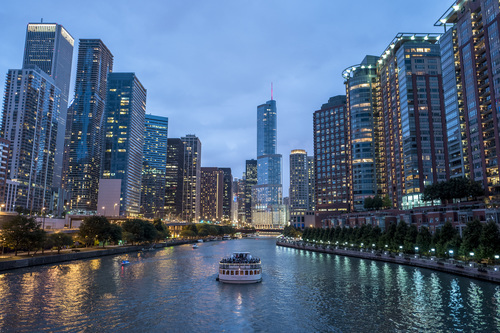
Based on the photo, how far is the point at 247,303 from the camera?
59.3m

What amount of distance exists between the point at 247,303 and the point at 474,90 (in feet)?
440

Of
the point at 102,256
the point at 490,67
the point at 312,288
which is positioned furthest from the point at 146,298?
the point at 490,67

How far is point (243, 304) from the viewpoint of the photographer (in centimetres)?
5847

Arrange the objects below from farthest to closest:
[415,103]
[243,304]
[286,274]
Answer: [415,103]
[286,274]
[243,304]

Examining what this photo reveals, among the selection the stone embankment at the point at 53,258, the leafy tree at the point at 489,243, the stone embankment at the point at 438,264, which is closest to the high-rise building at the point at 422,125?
the stone embankment at the point at 438,264

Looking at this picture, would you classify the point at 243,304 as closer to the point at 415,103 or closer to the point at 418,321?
the point at 418,321

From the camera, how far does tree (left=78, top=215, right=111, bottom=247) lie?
482 ft

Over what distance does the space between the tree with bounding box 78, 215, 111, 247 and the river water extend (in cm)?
5993

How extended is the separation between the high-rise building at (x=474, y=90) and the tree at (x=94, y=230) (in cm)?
15282

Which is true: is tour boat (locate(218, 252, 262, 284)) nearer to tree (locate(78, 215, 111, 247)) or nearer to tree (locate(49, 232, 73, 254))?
tree (locate(49, 232, 73, 254))

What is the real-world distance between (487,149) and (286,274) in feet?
323

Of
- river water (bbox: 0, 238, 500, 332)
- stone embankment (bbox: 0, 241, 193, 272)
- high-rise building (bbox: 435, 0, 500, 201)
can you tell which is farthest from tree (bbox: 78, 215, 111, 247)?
high-rise building (bbox: 435, 0, 500, 201)

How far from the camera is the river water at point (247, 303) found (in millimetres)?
46219

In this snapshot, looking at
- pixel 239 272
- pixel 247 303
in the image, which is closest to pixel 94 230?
pixel 239 272
